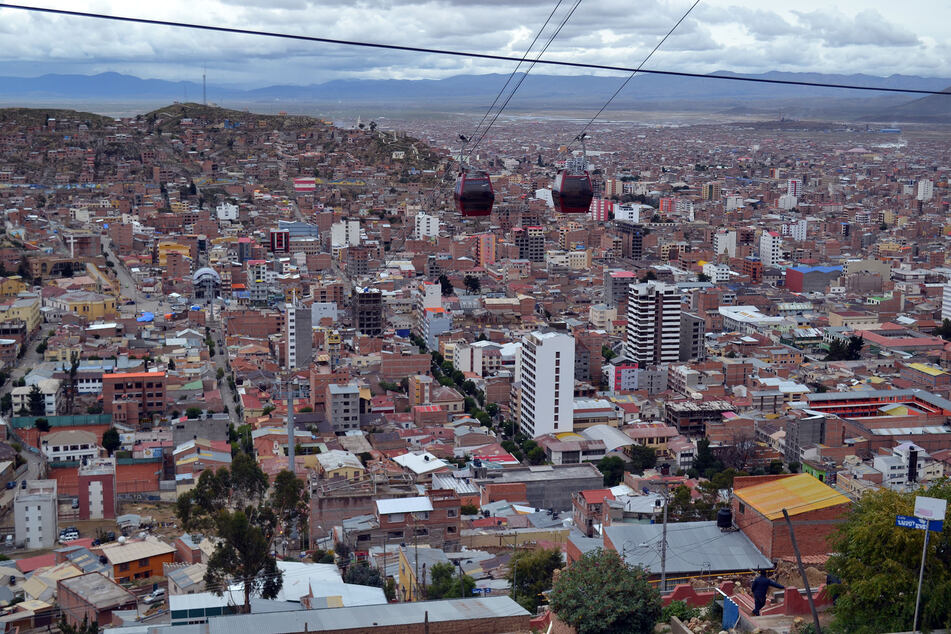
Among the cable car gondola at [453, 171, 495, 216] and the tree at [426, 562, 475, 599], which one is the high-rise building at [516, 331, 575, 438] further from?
the cable car gondola at [453, 171, 495, 216]

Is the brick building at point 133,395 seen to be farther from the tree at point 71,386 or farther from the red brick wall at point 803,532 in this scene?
the red brick wall at point 803,532

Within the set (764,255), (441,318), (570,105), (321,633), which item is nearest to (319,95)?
(570,105)

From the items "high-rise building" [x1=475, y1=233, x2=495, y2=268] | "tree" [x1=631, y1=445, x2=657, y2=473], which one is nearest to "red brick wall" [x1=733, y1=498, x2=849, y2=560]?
"tree" [x1=631, y1=445, x2=657, y2=473]

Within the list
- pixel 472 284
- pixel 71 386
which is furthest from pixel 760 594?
pixel 472 284

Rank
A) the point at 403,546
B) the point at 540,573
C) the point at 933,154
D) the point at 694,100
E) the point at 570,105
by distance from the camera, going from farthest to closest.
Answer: the point at 694,100
the point at 570,105
the point at 933,154
the point at 403,546
the point at 540,573

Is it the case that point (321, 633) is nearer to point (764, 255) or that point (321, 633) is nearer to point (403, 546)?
point (403, 546)

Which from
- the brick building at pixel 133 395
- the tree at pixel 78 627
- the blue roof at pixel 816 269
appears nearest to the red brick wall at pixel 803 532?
the tree at pixel 78 627
